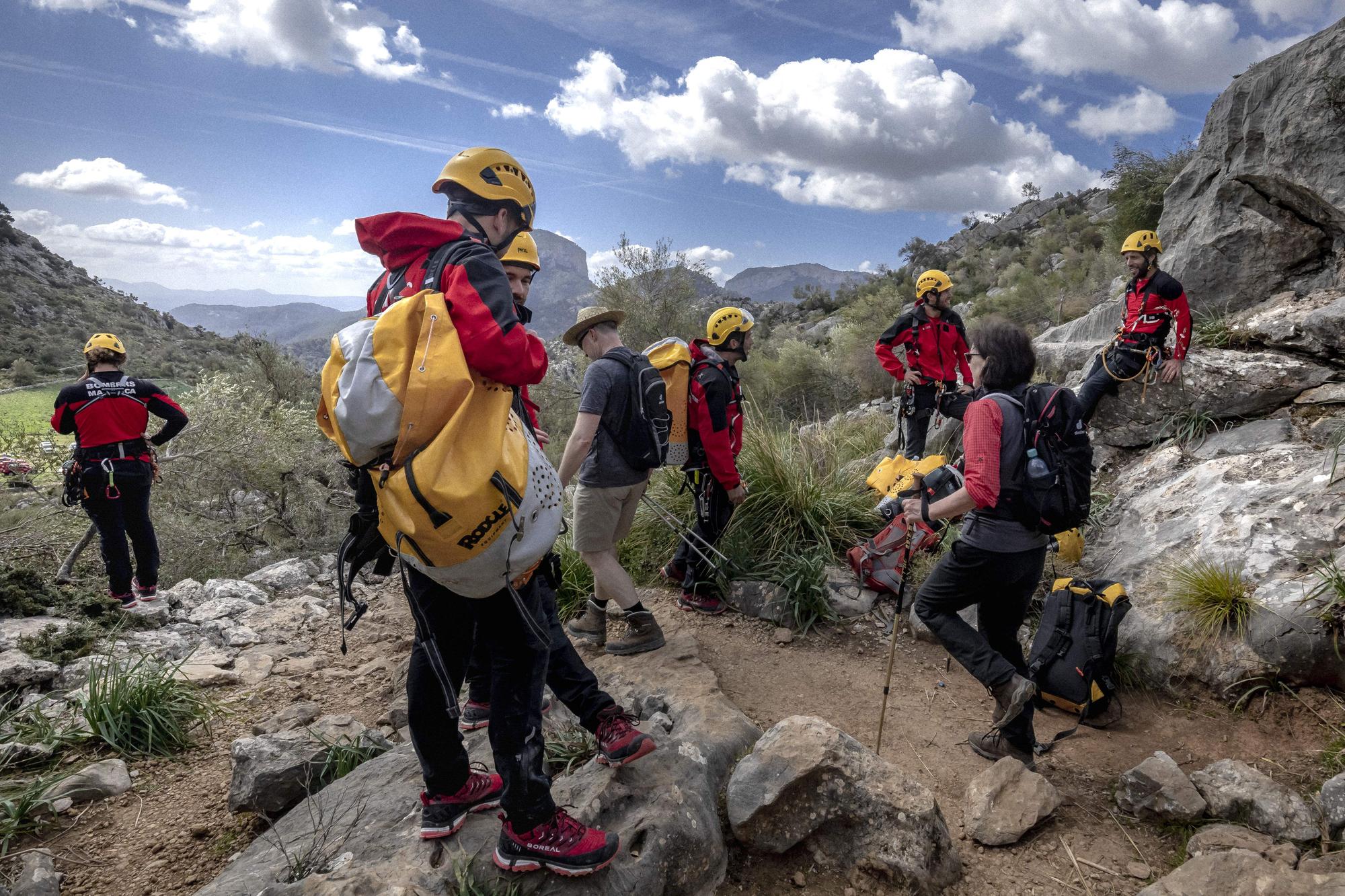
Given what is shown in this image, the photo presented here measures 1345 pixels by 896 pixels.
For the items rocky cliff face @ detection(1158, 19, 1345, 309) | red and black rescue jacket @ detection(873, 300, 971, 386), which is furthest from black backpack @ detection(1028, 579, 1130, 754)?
rocky cliff face @ detection(1158, 19, 1345, 309)

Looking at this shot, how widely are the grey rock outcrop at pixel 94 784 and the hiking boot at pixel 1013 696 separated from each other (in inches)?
160

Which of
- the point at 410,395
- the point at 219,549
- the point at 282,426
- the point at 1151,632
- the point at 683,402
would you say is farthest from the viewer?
the point at 282,426

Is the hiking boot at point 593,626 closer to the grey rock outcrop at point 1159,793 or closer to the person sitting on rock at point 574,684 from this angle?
the person sitting on rock at point 574,684

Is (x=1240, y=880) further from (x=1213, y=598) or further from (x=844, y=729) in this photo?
A: (x=1213, y=598)

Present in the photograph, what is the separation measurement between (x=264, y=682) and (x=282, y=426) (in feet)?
25.6

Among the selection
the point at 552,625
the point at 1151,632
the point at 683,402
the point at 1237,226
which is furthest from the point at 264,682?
the point at 1237,226

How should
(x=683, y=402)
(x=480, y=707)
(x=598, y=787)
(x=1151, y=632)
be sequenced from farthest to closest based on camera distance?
(x=683, y=402) < (x=1151, y=632) < (x=480, y=707) < (x=598, y=787)

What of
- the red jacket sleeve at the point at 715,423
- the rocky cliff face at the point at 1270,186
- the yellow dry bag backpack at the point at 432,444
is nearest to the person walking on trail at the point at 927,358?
the red jacket sleeve at the point at 715,423

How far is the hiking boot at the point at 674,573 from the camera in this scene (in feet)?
17.5

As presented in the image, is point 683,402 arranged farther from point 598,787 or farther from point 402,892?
point 402,892

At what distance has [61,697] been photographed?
11.9 feet

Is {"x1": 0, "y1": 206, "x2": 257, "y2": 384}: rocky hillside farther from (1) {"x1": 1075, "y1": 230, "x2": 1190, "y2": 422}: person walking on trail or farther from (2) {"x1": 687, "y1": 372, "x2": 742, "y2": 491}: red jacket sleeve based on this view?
(1) {"x1": 1075, "y1": 230, "x2": 1190, "y2": 422}: person walking on trail

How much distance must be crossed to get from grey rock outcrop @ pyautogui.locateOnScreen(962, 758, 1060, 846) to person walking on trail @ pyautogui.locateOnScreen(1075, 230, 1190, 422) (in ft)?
13.5

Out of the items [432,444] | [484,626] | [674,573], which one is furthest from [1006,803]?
[674,573]
